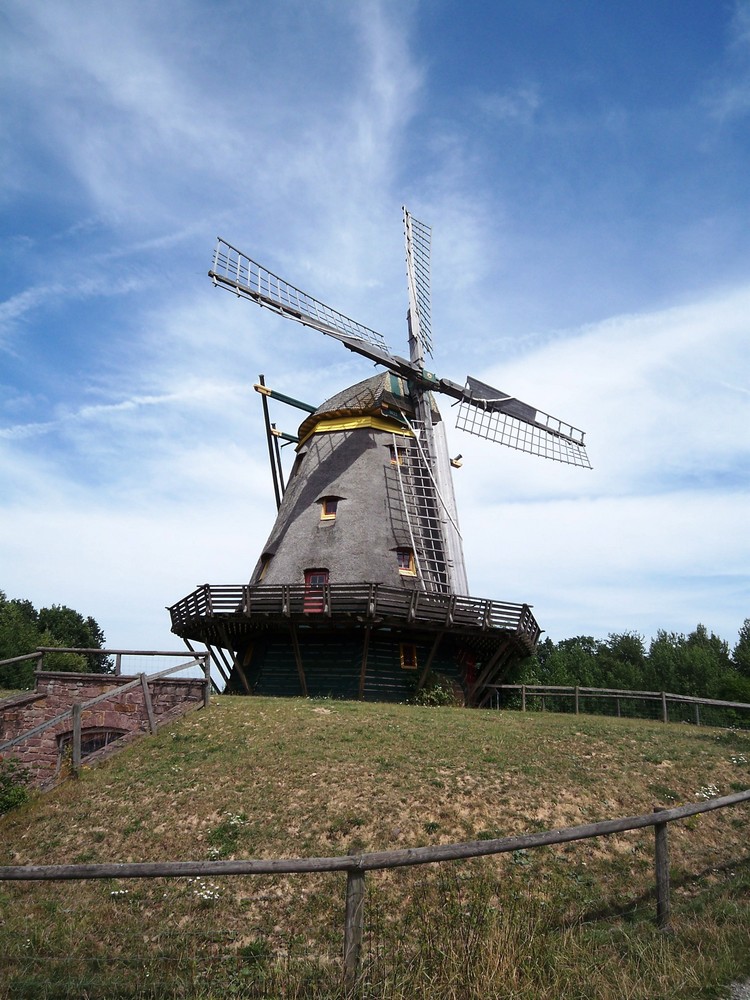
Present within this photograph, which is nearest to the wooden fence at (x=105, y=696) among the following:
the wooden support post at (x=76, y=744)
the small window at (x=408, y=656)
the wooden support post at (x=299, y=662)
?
the wooden support post at (x=76, y=744)

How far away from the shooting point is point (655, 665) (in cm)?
6091

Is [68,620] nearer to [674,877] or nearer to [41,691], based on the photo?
[41,691]

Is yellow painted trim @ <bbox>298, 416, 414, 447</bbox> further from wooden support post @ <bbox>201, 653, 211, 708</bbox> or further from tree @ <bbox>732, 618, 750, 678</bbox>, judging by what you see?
tree @ <bbox>732, 618, 750, 678</bbox>

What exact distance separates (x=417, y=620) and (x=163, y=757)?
29.1 feet

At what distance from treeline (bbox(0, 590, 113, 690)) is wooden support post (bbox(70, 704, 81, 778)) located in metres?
27.5

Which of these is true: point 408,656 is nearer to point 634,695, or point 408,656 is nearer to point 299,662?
point 299,662

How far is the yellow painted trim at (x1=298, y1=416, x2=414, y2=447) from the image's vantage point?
25.7 meters

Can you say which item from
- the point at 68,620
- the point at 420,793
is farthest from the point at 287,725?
the point at 68,620

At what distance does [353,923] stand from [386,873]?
352cm

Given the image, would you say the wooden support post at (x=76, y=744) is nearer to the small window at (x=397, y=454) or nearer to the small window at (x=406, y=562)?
the small window at (x=406, y=562)

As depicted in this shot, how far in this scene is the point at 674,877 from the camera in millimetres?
8195

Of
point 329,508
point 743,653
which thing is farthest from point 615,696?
point 743,653

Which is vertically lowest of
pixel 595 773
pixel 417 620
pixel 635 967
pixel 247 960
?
pixel 247 960

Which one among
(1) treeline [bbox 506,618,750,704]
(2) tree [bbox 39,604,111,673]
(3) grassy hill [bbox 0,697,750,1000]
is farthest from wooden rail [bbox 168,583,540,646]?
(2) tree [bbox 39,604,111,673]
